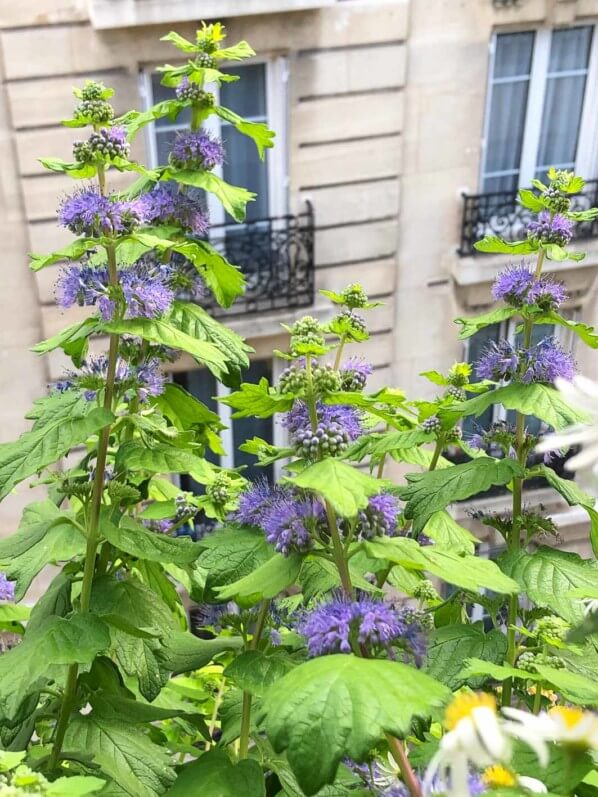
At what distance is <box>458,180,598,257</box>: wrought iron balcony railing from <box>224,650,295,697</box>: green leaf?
3.30 metres

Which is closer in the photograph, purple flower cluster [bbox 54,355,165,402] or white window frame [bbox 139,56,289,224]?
purple flower cluster [bbox 54,355,165,402]

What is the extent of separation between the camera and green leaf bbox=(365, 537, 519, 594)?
88 cm

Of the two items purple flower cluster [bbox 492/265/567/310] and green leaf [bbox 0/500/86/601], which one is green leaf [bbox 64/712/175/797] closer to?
green leaf [bbox 0/500/86/601]

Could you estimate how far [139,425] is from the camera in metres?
1.33

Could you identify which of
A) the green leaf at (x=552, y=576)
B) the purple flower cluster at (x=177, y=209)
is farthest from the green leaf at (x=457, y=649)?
the purple flower cluster at (x=177, y=209)

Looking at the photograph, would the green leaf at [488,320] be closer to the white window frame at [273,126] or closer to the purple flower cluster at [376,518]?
the purple flower cluster at [376,518]

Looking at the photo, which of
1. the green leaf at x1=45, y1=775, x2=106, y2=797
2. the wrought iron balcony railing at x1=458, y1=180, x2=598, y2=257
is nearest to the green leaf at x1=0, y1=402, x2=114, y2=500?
the green leaf at x1=45, y1=775, x2=106, y2=797

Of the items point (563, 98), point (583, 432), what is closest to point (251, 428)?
point (563, 98)

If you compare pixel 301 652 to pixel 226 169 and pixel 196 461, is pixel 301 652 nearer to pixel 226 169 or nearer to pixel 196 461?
pixel 196 461

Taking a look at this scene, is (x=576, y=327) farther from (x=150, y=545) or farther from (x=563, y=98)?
(x=563, y=98)

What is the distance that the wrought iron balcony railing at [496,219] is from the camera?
410 cm

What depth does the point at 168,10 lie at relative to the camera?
3.38 metres

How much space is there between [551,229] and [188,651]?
99 centimetres

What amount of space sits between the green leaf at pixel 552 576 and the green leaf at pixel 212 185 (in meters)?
0.78
